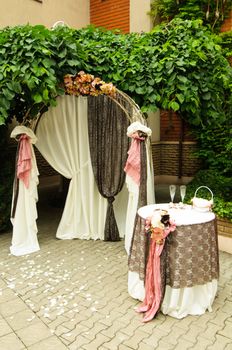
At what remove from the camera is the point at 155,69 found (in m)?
5.29

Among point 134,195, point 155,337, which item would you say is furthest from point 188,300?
point 134,195

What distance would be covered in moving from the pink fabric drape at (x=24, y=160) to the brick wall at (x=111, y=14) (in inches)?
252

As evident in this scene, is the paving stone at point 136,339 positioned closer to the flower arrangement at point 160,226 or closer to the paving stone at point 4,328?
the flower arrangement at point 160,226

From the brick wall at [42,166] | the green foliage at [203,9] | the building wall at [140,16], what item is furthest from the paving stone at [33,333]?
the building wall at [140,16]

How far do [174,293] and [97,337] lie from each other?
0.88m

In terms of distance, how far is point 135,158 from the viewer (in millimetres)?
4754

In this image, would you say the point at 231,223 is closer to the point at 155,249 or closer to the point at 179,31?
the point at 155,249

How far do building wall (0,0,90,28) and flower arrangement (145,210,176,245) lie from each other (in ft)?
23.6

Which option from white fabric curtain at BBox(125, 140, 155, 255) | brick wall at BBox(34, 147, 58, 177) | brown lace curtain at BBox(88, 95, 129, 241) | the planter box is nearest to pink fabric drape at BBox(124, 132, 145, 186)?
white fabric curtain at BBox(125, 140, 155, 255)

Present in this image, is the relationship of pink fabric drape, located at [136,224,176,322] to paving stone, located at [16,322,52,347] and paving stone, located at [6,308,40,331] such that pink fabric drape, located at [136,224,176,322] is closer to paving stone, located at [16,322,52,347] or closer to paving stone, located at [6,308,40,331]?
paving stone, located at [16,322,52,347]

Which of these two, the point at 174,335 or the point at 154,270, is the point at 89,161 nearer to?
the point at 154,270

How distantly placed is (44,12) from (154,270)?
8563mm

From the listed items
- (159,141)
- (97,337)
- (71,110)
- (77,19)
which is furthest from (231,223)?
(77,19)

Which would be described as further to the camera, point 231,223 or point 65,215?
point 65,215
